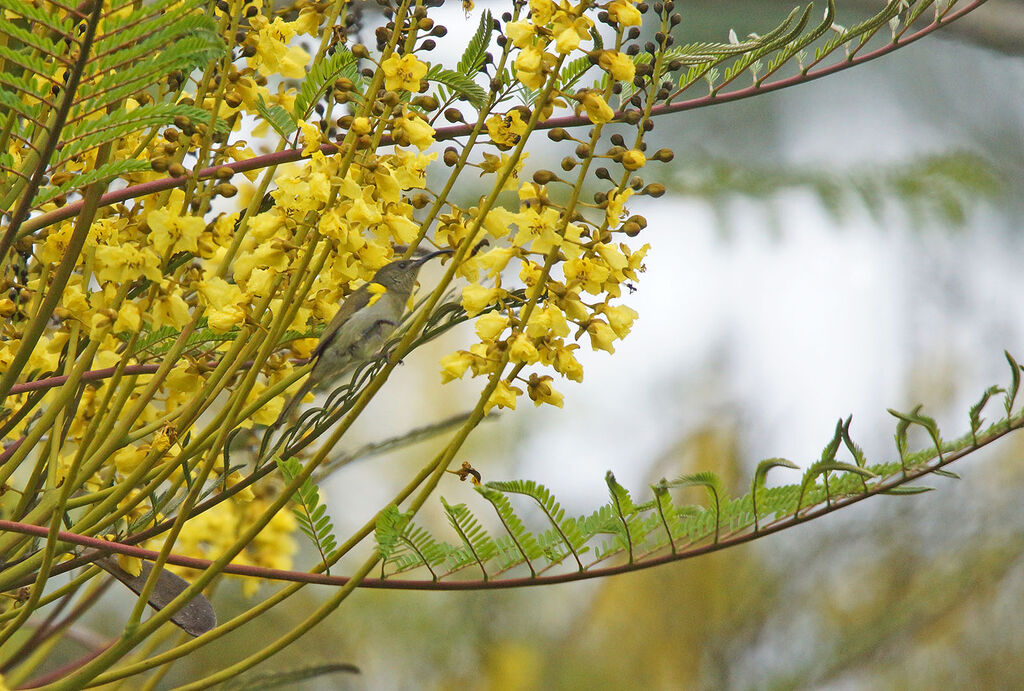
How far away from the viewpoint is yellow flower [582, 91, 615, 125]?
1.21 feet

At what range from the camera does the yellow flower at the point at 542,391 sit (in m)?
0.40

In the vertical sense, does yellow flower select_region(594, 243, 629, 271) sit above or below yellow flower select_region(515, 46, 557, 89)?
below

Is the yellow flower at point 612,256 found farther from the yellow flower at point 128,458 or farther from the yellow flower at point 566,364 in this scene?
the yellow flower at point 128,458

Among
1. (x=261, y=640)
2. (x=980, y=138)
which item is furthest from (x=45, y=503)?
(x=980, y=138)

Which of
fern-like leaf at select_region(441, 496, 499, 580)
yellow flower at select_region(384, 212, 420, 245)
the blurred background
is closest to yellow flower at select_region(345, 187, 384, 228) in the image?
yellow flower at select_region(384, 212, 420, 245)

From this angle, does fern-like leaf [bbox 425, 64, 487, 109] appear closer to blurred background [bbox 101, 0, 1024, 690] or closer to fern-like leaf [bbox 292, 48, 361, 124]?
fern-like leaf [bbox 292, 48, 361, 124]

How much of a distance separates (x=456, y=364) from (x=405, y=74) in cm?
12

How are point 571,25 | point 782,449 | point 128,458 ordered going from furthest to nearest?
point 782,449, point 128,458, point 571,25

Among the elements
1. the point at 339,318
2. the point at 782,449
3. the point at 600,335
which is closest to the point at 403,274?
the point at 339,318

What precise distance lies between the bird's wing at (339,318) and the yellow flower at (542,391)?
0.10 metres

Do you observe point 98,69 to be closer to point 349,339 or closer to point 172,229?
point 172,229

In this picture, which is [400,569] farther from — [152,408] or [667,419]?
[667,419]

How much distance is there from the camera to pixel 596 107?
1.21 ft

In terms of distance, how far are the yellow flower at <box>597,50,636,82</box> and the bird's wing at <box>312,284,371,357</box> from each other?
16 centimetres
